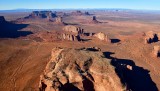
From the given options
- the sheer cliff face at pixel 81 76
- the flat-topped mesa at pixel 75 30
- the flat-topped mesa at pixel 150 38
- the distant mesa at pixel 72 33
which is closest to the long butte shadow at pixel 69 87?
the sheer cliff face at pixel 81 76

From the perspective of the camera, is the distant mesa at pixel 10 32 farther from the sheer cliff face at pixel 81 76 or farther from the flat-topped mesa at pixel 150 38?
the sheer cliff face at pixel 81 76

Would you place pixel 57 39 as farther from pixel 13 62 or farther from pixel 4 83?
pixel 4 83

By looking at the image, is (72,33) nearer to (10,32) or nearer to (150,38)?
(10,32)

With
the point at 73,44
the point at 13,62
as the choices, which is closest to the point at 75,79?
the point at 13,62

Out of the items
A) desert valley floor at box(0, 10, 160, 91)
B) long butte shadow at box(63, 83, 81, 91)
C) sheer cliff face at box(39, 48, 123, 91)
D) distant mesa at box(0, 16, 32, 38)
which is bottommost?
distant mesa at box(0, 16, 32, 38)

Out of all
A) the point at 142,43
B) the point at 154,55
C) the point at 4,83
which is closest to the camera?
the point at 4,83

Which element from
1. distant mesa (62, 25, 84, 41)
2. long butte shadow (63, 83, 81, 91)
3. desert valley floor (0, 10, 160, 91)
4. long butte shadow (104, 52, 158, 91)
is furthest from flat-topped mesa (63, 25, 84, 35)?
long butte shadow (63, 83, 81, 91)

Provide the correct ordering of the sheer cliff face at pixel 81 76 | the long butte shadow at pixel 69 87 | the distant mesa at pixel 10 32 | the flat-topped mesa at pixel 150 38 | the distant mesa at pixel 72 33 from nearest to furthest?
the long butte shadow at pixel 69 87, the sheer cliff face at pixel 81 76, the flat-topped mesa at pixel 150 38, the distant mesa at pixel 72 33, the distant mesa at pixel 10 32

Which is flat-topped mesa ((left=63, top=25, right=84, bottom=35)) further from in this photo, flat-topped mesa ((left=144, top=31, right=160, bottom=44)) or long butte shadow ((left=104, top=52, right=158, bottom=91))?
long butte shadow ((left=104, top=52, right=158, bottom=91))

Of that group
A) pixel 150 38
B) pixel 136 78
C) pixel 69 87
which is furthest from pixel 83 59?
pixel 150 38
